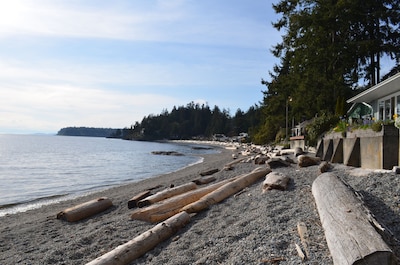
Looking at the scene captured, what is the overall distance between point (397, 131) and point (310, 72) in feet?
59.2

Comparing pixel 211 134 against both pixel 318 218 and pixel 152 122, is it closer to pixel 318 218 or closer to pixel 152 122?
pixel 152 122

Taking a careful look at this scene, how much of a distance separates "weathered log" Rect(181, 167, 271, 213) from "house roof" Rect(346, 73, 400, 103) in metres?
7.39

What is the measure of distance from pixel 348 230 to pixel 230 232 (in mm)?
2166

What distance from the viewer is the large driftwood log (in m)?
3.63

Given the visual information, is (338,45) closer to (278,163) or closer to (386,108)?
(386,108)

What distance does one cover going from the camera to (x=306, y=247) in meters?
4.60

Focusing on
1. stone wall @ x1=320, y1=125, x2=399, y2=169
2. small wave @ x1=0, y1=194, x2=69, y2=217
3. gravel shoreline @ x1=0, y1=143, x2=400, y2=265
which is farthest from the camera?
small wave @ x1=0, y1=194, x2=69, y2=217

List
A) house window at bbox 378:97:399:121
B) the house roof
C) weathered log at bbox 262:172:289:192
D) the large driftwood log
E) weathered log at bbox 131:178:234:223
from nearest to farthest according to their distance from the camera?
the large driftwood log, weathered log at bbox 131:178:234:223, weathered log at bbox 262:172:289:192, the house roof, house window at bbox 378:97:399:121

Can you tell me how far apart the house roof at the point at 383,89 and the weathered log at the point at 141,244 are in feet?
36.3

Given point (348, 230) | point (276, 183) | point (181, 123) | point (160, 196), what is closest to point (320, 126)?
point (276, 183)

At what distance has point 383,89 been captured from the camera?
1700cm

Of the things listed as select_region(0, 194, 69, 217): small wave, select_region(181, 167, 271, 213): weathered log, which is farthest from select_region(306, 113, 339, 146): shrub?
select_region(0, 194, 69, 217): small wave

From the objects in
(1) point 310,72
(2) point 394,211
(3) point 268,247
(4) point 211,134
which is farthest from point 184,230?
(4) point 211,134

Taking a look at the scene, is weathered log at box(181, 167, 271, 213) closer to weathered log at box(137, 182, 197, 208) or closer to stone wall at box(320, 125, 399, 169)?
weathered log at box(137, 182, 197, 208)
